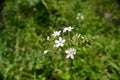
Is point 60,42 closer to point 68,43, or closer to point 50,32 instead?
point 68,43

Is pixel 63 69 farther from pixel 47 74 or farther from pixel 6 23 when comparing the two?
pixel 6 23

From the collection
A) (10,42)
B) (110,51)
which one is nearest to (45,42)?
(10,42)

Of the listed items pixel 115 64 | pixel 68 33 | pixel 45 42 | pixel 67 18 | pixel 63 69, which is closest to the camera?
pixel 68 33

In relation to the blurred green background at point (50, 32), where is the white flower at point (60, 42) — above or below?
above

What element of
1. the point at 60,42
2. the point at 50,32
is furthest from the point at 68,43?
the point at 50,32

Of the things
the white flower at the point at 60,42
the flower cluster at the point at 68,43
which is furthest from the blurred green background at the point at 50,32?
the white flower at the point at 60,42

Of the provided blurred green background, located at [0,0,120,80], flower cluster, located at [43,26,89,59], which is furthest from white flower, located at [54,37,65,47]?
blurred green background, located at [0,0,120,80]

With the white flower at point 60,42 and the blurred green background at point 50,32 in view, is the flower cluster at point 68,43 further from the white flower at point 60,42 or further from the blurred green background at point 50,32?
the blurred green background at point 50,32

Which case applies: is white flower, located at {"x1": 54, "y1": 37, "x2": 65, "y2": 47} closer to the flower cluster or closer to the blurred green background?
the flower cluster

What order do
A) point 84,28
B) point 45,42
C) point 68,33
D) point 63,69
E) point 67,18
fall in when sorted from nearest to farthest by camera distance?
point 68,33 → point 45,42 → point 63,69 → point 84,28 → point 67,18
